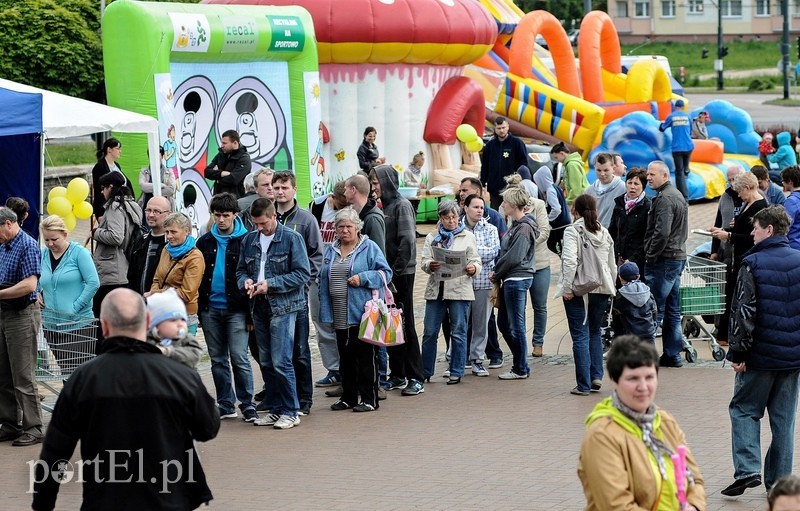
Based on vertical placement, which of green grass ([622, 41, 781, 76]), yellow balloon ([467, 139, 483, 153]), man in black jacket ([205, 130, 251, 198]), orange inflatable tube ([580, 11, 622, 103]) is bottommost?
man in black jacket ([205, 130, 251, 198])

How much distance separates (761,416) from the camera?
25.6 feet

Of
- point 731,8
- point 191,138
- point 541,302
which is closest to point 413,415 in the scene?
point 541,302

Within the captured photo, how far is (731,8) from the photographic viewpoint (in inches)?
3561

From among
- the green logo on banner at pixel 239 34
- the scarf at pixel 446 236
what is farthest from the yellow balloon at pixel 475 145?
the scarf at pixel 446 236

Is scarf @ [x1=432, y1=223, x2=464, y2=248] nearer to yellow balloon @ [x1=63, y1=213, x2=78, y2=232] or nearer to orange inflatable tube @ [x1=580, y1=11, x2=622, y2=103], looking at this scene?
yellow balloon @ [x1=63, y1=213, x2=78, y2=232]

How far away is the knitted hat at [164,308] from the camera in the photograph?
5.95 metres

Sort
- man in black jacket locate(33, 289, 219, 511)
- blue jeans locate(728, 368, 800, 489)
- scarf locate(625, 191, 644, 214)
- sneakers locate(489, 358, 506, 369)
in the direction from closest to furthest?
man in black jacket locate(33, 289, 219, 511), blue jeans locate(728, 368, 800, 489), scarf locate(625, 191, 644, 214), sneakers locate(489, 358, 506, 369)

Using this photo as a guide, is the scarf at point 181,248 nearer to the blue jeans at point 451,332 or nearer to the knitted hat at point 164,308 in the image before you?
the blue jeans at point 451,332

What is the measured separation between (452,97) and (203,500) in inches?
670

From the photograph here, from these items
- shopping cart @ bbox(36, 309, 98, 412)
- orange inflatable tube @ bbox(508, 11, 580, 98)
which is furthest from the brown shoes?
orange inflatable tube @ bbox(508, 11, 580, 98)

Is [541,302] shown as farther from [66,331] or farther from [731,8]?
[731,8]

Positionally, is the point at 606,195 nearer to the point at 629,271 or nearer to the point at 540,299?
the point at 540,299

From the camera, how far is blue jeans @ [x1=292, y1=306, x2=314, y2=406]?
1011cm

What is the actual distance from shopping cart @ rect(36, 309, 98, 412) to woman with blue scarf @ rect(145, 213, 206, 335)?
515 mm
